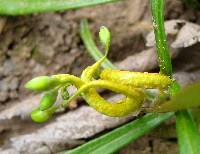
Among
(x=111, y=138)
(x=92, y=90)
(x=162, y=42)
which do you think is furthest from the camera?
(x=111, y=138)

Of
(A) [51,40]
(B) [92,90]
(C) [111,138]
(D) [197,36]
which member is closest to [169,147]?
(C) [111,138]

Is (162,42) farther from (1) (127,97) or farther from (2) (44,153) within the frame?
(2) (44,153)

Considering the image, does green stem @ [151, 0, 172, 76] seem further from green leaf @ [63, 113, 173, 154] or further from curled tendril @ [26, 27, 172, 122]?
green leaf @ [63, 113, 173, 154]

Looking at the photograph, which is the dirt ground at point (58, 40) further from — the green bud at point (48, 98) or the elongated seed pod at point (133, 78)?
the green bud at point (48, 98)

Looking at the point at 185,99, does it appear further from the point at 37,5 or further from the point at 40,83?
the point at 37,5

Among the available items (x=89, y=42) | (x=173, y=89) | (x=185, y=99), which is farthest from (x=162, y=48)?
(x=89, y=42)
